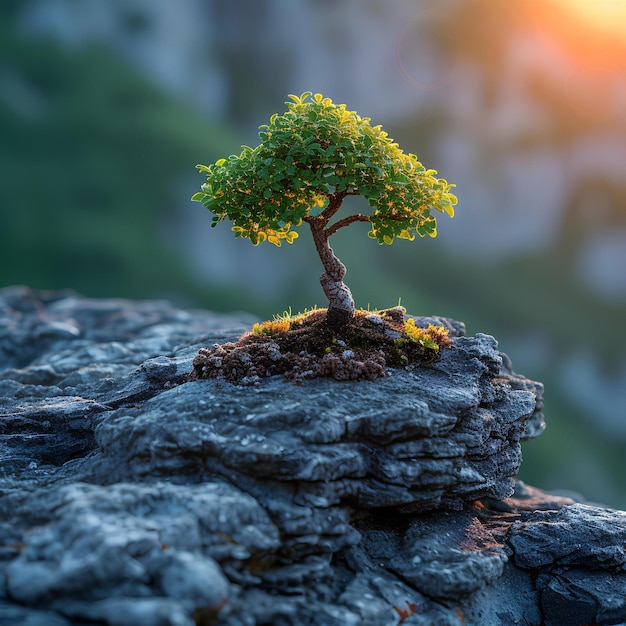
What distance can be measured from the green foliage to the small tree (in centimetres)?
2

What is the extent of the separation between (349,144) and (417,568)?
747 centimetres

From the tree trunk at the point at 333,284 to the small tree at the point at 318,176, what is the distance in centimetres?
56

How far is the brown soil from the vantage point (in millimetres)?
11266

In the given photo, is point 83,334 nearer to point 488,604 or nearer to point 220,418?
point 220,418

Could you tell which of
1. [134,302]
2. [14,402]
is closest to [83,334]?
[134,302]

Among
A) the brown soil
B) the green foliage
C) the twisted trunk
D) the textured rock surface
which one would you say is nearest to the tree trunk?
the twisted trunk

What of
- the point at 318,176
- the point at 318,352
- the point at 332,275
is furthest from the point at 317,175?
the point at 318,352

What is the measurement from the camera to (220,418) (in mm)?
10070

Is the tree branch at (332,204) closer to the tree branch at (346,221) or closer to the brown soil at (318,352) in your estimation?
the tree branch at (346,221)

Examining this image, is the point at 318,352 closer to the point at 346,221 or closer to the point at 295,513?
the point at 346,221

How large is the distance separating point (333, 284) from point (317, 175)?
246cm

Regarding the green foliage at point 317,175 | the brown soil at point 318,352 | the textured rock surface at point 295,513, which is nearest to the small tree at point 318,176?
the green foliage at point 317,175

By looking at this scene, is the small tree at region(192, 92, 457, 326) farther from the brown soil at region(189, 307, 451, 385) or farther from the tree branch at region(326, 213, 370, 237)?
the brown soil at region(189, 307, 451, 385)

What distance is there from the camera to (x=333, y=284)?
12.9 meters
